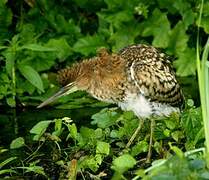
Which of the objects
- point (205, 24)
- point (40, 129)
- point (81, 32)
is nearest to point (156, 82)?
point (40, 129)

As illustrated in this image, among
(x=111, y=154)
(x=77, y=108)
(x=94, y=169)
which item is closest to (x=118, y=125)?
(x=111, y=154)

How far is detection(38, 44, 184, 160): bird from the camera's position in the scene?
7.77 meters

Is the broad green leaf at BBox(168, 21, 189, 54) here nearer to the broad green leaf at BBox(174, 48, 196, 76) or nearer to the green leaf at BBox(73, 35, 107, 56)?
the broad green leaf at BBox(174, 48, 196, 76)

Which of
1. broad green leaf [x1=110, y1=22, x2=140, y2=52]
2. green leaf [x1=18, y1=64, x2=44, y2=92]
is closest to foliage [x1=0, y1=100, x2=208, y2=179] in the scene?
green leaf [x1=18, y1=64, x2=44, y2=92]

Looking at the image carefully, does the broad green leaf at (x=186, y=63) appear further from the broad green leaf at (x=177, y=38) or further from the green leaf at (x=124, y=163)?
the green leaf at (x=124, y=163)

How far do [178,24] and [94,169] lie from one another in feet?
13.5

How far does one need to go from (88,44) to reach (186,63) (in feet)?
4.47

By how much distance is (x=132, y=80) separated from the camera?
780 centimetres

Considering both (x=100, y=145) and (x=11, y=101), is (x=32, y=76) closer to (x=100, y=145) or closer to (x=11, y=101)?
(x=11, y=101)

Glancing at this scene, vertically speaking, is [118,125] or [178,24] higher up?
[178,24]

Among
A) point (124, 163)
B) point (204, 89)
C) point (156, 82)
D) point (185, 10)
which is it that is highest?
point (185, 10)

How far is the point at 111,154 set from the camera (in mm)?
8000

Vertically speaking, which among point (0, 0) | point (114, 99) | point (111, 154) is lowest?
point (111, 154)

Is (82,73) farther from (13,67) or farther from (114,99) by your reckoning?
(13,67)
